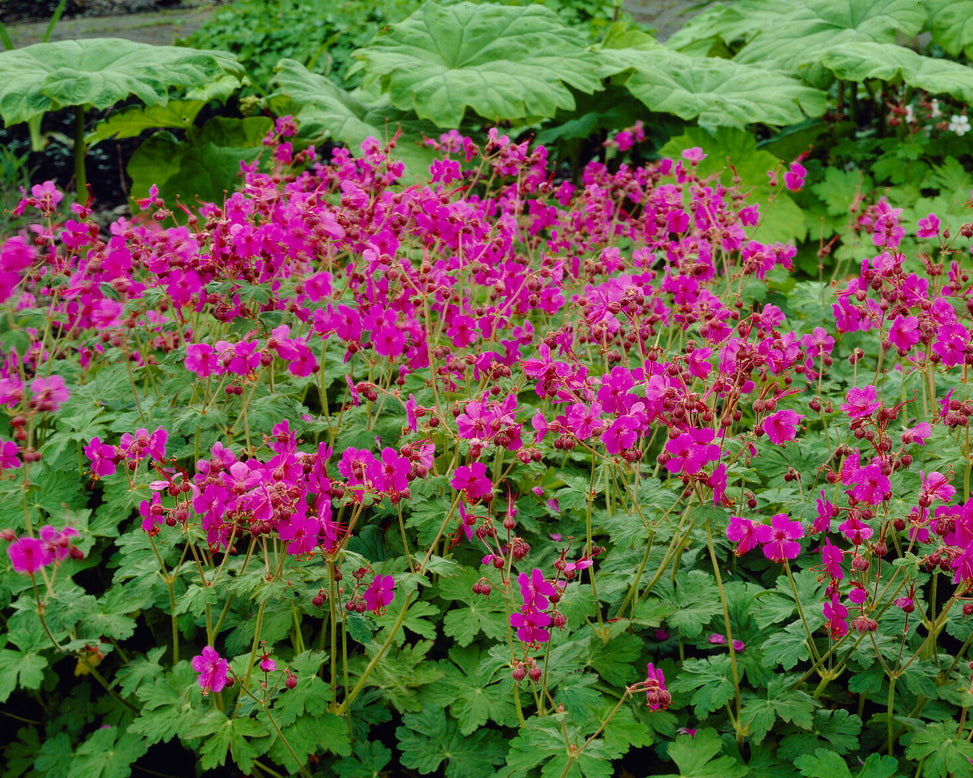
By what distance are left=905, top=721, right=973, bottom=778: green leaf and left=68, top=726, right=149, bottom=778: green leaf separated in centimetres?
159

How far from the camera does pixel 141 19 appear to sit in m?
9.65

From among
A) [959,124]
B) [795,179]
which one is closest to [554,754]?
[795,179]

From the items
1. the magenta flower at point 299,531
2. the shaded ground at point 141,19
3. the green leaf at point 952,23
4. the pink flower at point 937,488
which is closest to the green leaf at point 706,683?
the pink flower at point 937,488

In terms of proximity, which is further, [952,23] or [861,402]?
[952,23]

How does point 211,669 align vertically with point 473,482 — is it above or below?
below

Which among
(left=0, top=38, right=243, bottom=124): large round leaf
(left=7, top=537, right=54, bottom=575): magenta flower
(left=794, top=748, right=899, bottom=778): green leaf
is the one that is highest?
(left=0, top=38, right=243, bottom=124): large round leaf

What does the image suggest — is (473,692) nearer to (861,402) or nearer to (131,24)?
(861,402)

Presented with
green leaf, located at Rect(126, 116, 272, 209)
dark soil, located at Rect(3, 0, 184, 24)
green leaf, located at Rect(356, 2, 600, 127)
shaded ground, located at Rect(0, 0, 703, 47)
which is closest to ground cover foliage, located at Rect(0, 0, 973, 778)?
green leaf, located at Rect(356, 2, 600, 127)

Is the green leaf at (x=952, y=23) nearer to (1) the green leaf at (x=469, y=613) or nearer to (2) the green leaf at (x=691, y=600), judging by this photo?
(2) the green leaf at (x=691, y=600)

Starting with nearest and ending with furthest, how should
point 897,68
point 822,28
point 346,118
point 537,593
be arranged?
point 537,593 < point 897,68 < point 346,118 < point 822,28

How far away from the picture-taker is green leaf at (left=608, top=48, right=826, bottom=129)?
14.6ft

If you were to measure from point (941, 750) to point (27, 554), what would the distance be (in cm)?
175

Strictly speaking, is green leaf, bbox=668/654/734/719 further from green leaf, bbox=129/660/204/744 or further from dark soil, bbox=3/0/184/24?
dark soil, bbox=3/0/184/24

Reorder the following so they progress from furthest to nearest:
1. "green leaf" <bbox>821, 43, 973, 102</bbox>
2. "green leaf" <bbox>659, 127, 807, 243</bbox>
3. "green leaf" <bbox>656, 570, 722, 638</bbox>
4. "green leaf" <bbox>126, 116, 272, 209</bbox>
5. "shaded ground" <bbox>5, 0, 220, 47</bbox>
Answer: "shaded ground" <bbox>5, 0, 220, 47</bbox>, "green leaf" <bbox>126, 116, 272, 209</bbox>, "green leaf" <bbox>659, 127, 807, 243</bbox>, "green leaf" <bbox>821, 43, 973, 102</bbox>, "green leaf" <bbox>656, 570, 722, 638</bbox>
